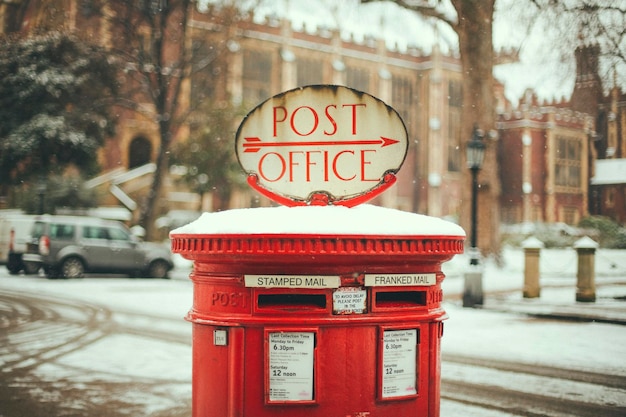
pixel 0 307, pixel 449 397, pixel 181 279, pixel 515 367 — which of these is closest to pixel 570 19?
pixel 515 367

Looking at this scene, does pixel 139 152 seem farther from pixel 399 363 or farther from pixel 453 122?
pixel 399 363

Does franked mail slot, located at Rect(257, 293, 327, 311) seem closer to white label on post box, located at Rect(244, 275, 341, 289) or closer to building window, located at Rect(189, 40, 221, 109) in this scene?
white label on post box, located at Rect(244, 275, 341, 289)

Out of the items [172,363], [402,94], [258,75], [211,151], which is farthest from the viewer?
[402,94]

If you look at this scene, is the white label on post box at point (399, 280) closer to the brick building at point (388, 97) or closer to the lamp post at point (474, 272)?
the lamp post at point (474, 272)

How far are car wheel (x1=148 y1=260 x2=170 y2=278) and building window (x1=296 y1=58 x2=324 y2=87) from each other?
2992cm

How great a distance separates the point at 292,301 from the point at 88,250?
15903 mm

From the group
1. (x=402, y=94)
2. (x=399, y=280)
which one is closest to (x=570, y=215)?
(x=399, y=280)

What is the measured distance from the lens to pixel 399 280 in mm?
2436

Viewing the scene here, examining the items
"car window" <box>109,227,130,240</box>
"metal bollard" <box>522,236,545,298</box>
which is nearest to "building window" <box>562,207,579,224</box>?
"metal bollard" <box>522,236,545,298</box>

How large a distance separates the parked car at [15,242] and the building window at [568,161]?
11.7m

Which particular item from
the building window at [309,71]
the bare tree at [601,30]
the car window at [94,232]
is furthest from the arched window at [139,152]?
the bare tree at [601,30]

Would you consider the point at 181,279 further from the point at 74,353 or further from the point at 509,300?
the point at 74,353

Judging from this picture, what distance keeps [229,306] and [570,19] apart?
6.75 meters

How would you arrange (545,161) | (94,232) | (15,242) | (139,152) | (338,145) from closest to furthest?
(338,145), (545,161), (15,242), (94,232), (139,152)
